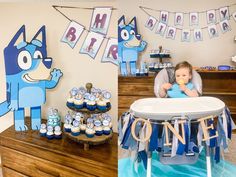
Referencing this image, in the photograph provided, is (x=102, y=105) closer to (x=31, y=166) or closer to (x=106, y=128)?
(x=106, y=128)

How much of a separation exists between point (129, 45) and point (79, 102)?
293 mm

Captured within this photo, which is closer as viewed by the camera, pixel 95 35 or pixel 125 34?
pixel 125 34

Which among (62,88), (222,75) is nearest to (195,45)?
(222,75)

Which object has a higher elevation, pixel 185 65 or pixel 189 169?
pixel 185 65

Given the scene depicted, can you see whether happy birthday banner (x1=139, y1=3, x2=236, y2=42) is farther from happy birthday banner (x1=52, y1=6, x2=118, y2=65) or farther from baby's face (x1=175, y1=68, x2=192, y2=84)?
happy birthday banner (x1=52, y1=6, x2=118, y2=65)

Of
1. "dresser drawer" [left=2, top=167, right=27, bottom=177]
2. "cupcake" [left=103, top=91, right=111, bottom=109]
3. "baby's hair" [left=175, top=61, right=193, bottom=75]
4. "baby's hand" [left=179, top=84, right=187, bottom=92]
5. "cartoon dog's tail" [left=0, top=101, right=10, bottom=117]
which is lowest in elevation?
"dresser drawer" [left=2, top=167, right=27, bottom=177]

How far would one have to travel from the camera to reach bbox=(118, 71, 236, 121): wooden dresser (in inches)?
27.4

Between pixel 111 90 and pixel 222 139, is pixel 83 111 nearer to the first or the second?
pixel 111 90

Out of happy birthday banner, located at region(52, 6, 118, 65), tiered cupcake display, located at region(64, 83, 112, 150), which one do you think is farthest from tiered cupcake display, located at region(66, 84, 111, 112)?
happy birthday banner, located at region(52, 6, 118, 65)

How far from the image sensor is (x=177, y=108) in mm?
685

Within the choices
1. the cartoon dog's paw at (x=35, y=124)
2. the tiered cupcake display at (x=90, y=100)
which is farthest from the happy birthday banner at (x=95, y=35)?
the cartoon dog's paw at (x=35, y=124)

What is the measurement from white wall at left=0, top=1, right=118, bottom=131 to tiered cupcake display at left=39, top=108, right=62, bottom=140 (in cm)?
8

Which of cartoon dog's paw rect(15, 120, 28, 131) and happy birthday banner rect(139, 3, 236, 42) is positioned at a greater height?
happy birthday banner rect(139, 3, 236, 42)

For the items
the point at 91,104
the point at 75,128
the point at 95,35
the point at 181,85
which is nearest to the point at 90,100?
the point at 91,104
